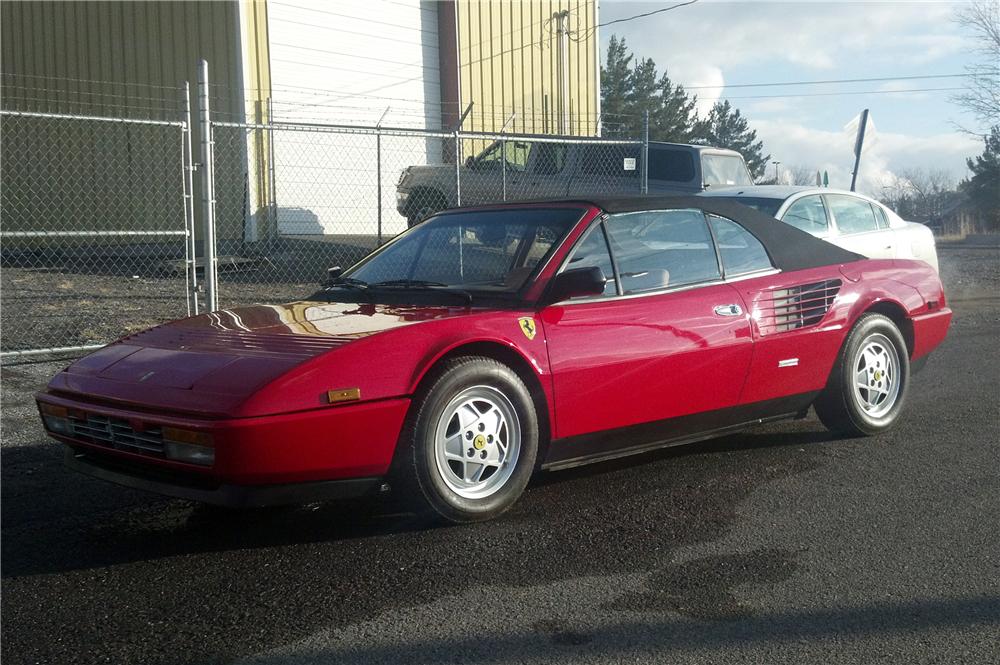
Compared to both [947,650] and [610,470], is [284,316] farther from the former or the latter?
[947,650]

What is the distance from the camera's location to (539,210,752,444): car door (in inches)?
173

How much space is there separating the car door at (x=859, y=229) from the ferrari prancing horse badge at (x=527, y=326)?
19.8 feet

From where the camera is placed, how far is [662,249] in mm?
4953

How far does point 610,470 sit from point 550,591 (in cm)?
170

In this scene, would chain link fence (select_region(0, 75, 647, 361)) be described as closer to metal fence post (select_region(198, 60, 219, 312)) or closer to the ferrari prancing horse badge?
metal fence post (select_region(198, 60, 219, 312))

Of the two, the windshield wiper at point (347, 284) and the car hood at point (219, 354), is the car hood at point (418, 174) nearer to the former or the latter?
the windshield wiper at point (347, 284)

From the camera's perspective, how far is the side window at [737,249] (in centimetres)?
517

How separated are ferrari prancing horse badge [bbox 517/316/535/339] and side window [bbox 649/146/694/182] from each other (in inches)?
395

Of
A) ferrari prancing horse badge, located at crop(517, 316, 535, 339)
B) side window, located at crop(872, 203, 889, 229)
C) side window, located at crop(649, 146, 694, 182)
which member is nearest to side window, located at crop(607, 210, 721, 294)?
ferrari prancing horse badge, located at crop(517, 316, 535, 339)

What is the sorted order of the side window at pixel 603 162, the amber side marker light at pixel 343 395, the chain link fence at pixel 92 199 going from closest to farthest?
the amber side marker light at pixel 343 395 → the side window at pixel 603 162 → the chain link fence at pixel 92 199

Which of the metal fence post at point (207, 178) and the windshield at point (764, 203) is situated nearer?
the metal fence post at point (207, 178)

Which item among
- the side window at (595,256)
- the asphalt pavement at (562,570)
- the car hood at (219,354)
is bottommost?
the asphalt pavement at (562,570)

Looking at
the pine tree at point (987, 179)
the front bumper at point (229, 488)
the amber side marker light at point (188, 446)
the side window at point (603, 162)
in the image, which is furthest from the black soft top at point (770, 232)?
the pine tree at point (987, 179)

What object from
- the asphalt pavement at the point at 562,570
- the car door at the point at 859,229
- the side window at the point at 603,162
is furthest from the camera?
the side window at the point at 603,162
